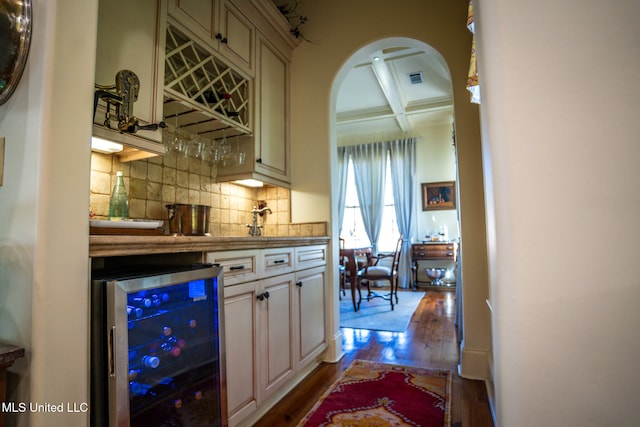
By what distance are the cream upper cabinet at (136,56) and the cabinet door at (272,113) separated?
846mm

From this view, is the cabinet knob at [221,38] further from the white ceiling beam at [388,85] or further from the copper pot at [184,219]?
the white ceiling beam at [388,85]

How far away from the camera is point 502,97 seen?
2.51 ft

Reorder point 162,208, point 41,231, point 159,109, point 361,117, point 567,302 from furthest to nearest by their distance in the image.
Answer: point 361,117 → point 162,208 → point 159,109 → point 41,231 → point 567,302

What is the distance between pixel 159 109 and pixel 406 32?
1951 millimetres

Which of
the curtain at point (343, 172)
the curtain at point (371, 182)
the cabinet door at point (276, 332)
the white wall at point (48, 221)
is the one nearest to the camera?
the white wall at point (48, 221)

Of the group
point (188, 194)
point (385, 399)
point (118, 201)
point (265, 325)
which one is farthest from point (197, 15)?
point (385, 399)

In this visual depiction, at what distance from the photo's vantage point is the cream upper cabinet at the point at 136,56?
141 centimetres

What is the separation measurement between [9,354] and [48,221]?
0.31m

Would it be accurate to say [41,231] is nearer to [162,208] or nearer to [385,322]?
[162,208]

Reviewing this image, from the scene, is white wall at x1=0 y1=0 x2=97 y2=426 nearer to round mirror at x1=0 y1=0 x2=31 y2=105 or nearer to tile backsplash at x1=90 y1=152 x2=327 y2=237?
round mirror at x1=0 y1=0 x2=31 y2=105

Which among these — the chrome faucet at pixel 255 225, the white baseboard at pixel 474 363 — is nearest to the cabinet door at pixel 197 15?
the chrome faucet at pixel 255 225

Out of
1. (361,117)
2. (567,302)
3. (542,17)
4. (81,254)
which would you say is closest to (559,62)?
(542,17)

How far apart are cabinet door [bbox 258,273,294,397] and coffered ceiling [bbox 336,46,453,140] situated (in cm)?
204

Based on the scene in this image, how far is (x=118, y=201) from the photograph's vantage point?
1.60 m
